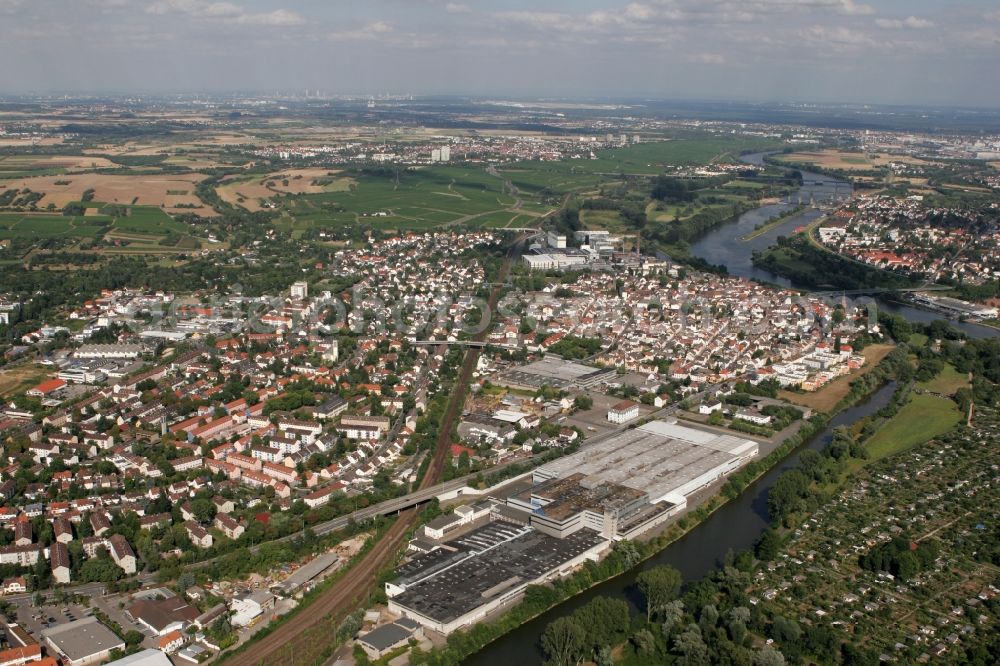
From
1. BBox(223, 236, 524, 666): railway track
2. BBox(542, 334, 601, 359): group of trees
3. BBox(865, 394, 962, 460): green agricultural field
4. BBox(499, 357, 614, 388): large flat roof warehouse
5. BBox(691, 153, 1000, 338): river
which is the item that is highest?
BBox(691, 153, 1000, 338): river

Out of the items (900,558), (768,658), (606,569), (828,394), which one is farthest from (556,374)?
(768,658)

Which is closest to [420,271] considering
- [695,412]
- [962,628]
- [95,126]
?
[695,412]

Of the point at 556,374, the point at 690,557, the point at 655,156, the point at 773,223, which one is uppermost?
the point at 655,156

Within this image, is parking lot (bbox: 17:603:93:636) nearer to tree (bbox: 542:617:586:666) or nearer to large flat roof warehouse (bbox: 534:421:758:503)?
tree (bbox: 542:617:586:666)

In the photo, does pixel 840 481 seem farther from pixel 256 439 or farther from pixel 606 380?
pixel 256 439

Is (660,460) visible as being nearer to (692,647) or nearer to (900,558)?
(900,558)

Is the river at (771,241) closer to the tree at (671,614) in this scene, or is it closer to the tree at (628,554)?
the tree at (628,554)

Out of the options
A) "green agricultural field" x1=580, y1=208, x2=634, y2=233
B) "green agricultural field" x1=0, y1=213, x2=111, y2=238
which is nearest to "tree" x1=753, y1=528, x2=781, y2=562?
"green agricultural field" x1=580, y1=208, x2=634, y2=233
